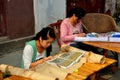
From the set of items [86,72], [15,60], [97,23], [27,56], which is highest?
[97,23]

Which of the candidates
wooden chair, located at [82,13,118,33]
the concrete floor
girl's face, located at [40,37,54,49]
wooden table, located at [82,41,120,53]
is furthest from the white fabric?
wooden chair, located at [82,13,118,33]

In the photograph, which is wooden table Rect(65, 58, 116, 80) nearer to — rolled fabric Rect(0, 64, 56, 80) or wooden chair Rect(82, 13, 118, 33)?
rolled fabric Rect(0, 64, 56, 80)

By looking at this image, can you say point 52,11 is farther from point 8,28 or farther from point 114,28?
point 114,28

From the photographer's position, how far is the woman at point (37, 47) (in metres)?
2.87

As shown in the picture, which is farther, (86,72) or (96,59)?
(96,59)

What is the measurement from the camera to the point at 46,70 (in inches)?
102

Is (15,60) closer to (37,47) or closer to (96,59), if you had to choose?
(37,47)

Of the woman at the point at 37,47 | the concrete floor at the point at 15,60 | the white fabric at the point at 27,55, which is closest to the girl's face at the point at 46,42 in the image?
the woman at the point at 37,47

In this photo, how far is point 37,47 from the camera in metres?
2.99

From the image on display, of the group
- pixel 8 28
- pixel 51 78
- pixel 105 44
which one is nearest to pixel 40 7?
pixel 8 28

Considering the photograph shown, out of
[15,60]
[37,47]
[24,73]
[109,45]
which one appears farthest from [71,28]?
[24,73]

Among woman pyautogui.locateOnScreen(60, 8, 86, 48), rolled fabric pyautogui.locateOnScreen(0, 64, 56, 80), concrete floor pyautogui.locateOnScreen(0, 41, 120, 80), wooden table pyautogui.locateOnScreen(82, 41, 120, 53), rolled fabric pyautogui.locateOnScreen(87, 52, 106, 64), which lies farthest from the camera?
concrete floor pyautogui.locateOnScreen(0, 41, 120, 80)

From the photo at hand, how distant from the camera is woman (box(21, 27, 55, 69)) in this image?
113 inches

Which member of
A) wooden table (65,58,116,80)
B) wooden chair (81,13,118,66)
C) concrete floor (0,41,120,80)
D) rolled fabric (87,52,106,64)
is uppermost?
wooden chair (81,13,118,66)
